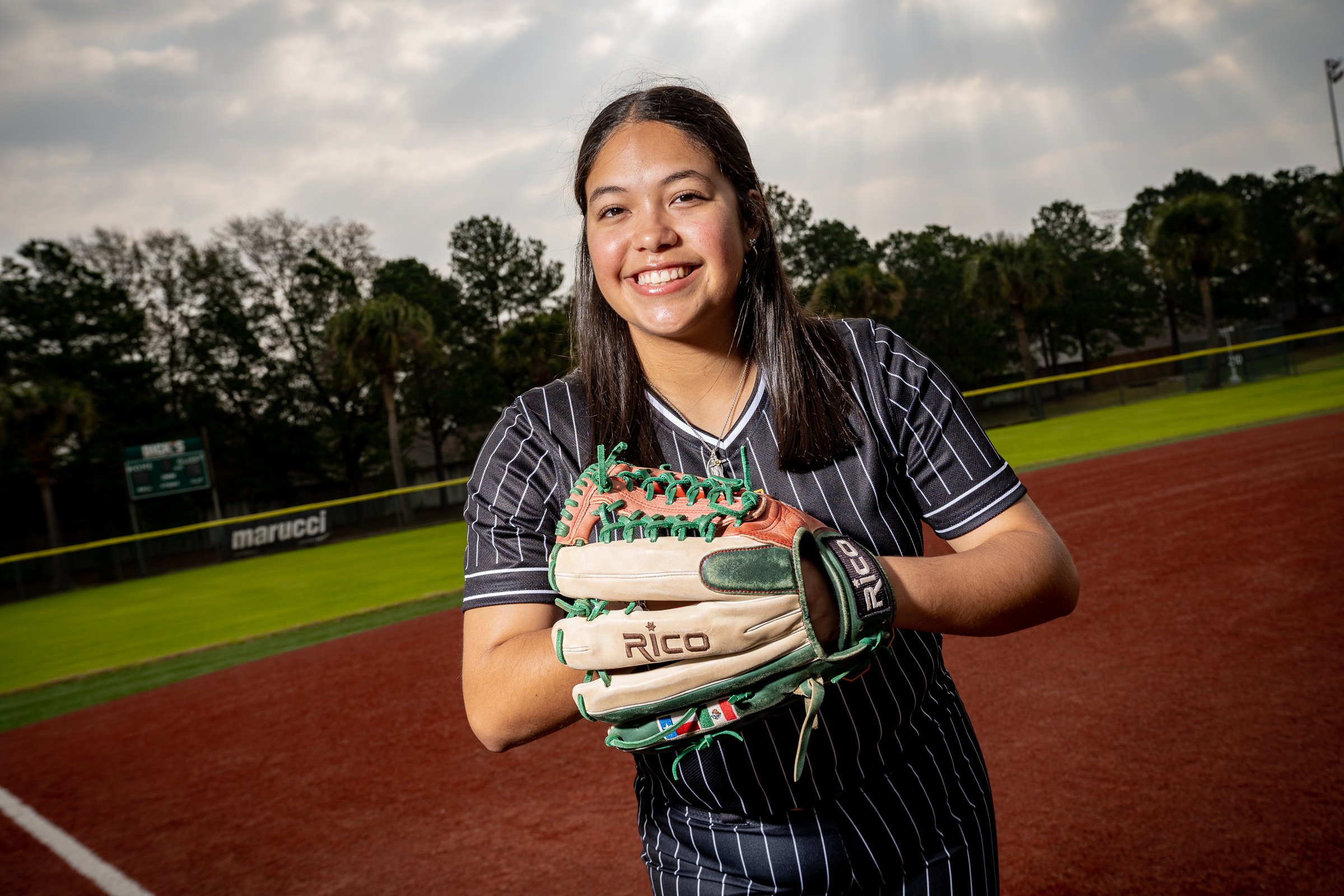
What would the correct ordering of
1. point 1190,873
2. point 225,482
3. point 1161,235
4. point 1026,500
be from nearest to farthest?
point 1026,500, point 1190,873, point 1161,235, point 225,482

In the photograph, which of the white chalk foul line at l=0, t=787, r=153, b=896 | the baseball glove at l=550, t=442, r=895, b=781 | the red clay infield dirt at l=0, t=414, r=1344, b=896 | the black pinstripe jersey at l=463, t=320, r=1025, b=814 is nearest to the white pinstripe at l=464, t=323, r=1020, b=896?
the black pinstripe jersey at l=463, t=320, r=1025, b=814

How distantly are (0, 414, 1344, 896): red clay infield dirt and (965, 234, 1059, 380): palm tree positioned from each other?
93.0 ft

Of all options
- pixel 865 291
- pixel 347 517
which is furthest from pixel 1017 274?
pixel 347 517

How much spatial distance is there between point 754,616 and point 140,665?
33.3 ft

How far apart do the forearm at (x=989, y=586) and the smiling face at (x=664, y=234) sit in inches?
22.0

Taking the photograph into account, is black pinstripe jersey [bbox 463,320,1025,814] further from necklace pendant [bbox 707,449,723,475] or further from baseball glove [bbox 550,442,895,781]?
baseball glove [bbox 550,442,895,781]

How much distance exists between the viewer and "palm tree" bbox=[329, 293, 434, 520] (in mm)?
29750

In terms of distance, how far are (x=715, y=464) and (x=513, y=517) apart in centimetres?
35

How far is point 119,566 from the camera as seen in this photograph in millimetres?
21188

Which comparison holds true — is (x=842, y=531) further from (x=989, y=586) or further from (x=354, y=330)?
(x=354, y=330)

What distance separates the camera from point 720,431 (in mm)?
1568

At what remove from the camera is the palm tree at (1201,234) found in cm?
3103

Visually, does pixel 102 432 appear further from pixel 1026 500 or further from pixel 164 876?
pixel 1026 500

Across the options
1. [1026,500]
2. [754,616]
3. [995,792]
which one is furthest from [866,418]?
[995,792]
